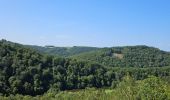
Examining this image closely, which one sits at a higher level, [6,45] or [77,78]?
[6,45]

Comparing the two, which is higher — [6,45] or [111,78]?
[6,45]

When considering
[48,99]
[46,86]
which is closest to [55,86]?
[46,86]

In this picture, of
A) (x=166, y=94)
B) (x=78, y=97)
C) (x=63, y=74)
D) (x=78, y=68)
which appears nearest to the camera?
(x=166, y=94)

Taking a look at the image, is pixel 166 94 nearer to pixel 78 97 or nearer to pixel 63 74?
pixel 78 97

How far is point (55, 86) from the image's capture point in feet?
543

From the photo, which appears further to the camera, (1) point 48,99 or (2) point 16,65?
(2) point 16,65

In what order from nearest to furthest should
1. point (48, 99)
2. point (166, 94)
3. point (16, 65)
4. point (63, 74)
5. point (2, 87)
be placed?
point (166, 94) → point (48, 99) → point (2, 87) → point (16, 65) → point (63, 74)

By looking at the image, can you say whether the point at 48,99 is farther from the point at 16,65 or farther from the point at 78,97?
the point at 16,65

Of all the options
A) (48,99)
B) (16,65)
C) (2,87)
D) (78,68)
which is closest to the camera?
(48,99)

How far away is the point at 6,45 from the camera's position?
173000 mm

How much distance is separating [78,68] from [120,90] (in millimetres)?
109579

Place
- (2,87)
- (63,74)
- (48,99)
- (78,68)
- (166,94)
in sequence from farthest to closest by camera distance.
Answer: (78,68) → (63,74) → (2,87) → (48,99) → (166,94)

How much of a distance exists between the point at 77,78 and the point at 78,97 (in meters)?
67.4

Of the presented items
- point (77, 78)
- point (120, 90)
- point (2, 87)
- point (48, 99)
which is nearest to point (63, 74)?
point (77, 78)
